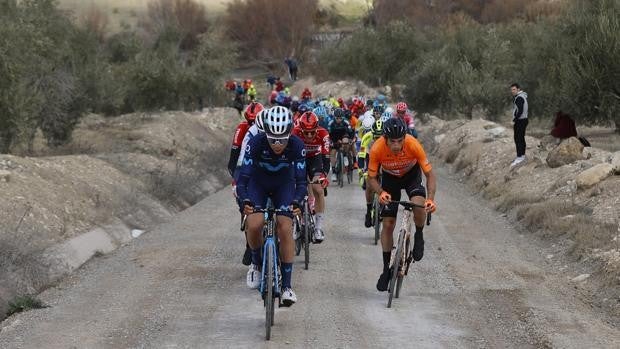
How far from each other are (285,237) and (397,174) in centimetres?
202

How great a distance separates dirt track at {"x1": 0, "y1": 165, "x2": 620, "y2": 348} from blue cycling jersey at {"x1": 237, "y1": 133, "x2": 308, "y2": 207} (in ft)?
4.38

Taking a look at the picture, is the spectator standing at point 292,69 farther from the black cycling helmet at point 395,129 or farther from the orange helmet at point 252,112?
the black cycling helmet at point 395,129

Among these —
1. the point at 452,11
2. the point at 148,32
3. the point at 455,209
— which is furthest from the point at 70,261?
the point at 452,11

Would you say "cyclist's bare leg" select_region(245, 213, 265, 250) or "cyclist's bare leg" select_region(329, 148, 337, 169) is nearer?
"cyclist's bare leg" select_region(245, 213, 265, 250)

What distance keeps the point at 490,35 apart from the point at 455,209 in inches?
1044

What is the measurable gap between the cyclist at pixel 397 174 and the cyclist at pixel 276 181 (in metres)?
1.19

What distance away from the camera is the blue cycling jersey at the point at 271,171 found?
9.08 m

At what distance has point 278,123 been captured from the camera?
345 inches

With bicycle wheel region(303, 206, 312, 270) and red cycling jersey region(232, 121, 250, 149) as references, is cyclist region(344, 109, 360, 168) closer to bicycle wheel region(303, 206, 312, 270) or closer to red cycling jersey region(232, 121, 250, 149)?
bicycle wheel region(303, 206, 312, 270)

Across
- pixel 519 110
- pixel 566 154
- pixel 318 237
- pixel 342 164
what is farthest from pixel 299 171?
pixel 519 110

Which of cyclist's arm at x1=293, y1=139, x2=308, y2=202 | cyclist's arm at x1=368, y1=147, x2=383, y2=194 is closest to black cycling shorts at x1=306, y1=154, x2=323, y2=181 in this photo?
cyclist's arm at x1=368, y1=147, x2=383, y2=194

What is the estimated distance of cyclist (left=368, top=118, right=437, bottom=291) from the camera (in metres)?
9.84

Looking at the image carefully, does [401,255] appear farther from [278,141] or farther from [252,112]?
[252,112]

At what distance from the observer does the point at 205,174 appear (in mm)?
23891
